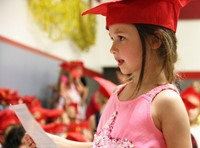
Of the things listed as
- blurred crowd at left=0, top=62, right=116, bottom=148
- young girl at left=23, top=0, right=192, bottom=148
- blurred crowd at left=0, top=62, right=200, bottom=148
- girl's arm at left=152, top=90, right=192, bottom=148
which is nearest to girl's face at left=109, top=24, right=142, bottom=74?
young girl at left=23, top=0, right=192, bottom=148

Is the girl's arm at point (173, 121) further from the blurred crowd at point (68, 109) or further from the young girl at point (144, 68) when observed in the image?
the blurred crowd at point (68, 109)

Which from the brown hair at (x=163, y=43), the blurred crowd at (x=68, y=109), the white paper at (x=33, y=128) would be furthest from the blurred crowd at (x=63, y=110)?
the brown hair at (x=163, y=43)

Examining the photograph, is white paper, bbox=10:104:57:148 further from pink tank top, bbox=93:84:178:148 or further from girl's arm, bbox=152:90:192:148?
girl's arm, bbox=152:90:192:148

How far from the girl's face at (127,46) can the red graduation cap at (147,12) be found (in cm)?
2

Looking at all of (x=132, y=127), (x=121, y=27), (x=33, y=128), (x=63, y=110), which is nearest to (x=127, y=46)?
(x=121, y=27)

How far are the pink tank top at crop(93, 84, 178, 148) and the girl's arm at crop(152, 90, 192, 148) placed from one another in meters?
0.03

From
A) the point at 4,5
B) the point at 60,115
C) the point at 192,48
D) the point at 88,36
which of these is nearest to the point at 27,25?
the point at 4,5

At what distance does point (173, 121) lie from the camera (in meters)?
1.20

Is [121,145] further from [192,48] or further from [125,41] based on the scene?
[192,48]

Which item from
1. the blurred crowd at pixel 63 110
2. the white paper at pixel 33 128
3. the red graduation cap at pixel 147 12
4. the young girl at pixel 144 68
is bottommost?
the blurred crowd at pixel 63 110

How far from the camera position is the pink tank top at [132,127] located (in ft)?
4.03

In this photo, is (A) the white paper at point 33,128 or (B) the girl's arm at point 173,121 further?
(A) the white paper at point 33,128

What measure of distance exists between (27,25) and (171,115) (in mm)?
3879

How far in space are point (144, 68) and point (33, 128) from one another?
391 mm
